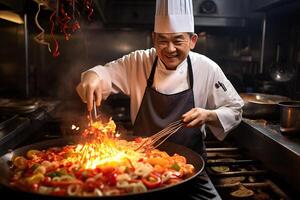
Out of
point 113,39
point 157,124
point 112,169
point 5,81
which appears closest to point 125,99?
point 113,39

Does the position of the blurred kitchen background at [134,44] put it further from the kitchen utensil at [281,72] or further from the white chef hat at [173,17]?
the white chef hat at [173,17]

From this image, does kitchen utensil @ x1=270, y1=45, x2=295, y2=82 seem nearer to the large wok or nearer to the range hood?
the range hood

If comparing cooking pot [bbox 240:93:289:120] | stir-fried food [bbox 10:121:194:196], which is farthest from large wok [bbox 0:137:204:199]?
cooking pot [bbox 240:93:289:120]

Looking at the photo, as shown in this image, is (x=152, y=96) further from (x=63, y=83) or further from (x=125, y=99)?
(x=63, y=83)

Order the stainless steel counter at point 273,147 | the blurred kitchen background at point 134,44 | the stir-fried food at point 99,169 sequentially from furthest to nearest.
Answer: the blurred kitchen background at point 134,44 < the stainless steel counter at point 273,147 < the stir-fried food at point 99,169

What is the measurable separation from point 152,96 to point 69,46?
117 inches

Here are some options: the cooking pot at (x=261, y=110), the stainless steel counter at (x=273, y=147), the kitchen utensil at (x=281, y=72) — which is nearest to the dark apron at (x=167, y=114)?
the stainless steel counter at (x=273, y=147)

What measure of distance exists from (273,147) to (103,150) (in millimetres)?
1419

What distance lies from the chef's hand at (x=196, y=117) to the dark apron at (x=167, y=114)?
0.23 meters

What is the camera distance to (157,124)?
250cm

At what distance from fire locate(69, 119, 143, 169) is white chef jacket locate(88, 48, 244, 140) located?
1.65 ft

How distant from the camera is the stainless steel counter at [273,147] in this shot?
91.2 inches

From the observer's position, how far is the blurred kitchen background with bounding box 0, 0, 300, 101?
15.1 feet

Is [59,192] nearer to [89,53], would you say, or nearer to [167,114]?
[167,114]
